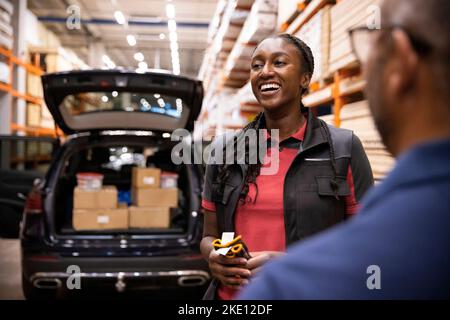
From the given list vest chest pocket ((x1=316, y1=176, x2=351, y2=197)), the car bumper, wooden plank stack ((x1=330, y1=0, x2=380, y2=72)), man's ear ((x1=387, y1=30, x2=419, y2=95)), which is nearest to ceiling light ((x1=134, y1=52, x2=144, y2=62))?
the car bumper

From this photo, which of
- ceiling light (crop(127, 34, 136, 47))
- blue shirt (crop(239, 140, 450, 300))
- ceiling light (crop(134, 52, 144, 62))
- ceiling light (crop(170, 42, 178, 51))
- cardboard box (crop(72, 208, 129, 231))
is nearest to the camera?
blue shirt (crop(239, 140, 450, 300))

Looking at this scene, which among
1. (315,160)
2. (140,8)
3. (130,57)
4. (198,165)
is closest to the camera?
(315,160)

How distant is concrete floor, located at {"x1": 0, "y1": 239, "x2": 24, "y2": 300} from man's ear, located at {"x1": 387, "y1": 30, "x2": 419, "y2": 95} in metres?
3.53

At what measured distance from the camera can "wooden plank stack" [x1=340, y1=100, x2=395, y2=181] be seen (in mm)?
1567

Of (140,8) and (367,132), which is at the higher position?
(140,8)

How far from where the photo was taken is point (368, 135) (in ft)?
5.60

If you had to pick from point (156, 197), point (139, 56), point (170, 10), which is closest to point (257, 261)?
point (156, 197)

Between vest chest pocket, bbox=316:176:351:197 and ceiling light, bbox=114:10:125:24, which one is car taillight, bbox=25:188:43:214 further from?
ceiling light, bbox=114:10:125:24

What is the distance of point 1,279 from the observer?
12.3 feet

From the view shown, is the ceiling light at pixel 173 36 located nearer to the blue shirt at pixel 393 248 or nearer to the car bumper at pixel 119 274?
the car bumper at pixel 119 274

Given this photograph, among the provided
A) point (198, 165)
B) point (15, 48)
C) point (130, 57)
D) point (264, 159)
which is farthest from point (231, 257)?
point (130, 57)

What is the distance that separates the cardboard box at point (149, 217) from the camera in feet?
11.0

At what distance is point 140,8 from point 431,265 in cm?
1088
